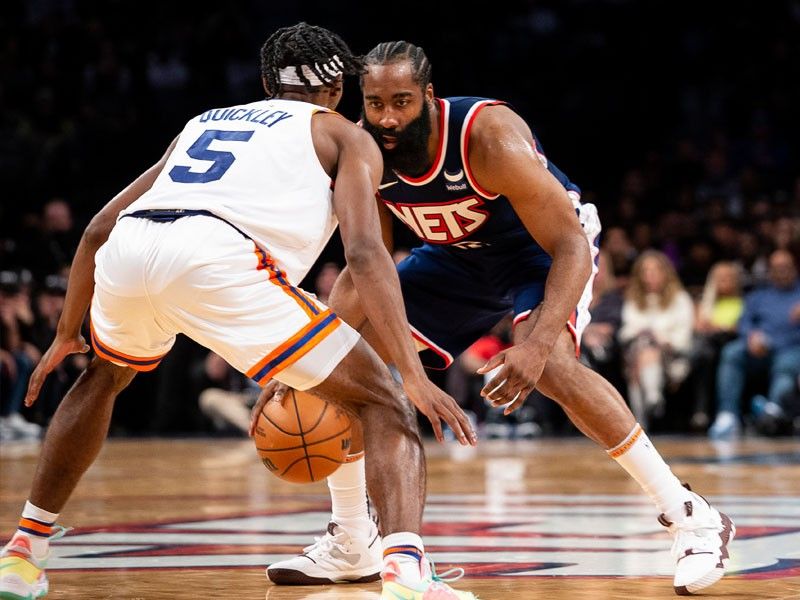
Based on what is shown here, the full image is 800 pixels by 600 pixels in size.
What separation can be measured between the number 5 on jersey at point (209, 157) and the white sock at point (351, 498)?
102 cm

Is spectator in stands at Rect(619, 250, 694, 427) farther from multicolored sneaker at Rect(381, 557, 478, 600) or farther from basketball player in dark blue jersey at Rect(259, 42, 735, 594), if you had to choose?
multicolored sneaker at Rect(381, 557, 478, 600)

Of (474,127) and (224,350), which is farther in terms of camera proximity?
(474,127)

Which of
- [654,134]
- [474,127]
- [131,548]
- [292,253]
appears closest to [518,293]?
[474,127]

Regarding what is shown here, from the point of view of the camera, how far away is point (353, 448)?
391 centimetres

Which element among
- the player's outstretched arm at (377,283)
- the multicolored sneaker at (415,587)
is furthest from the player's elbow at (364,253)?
the multicolored sneaker at (415,587)

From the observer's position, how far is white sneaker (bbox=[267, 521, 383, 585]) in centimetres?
388

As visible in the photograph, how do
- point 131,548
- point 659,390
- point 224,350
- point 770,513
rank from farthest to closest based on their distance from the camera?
point 659,390 → point 770,513 → point 131,548 → point 224,350

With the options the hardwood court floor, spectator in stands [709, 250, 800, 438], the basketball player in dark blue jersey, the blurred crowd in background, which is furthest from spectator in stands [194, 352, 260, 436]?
the basketball player in dark blue jersey

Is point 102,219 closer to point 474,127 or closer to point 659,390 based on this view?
point 474,127

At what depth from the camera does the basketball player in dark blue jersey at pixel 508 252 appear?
3.77 meters

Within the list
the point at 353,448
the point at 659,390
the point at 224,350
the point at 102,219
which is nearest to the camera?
the point at 224,350

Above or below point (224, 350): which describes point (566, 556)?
below

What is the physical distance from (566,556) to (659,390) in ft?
23.2

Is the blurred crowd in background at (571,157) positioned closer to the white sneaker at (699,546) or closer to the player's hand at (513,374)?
the white sneaker at (699,546)
